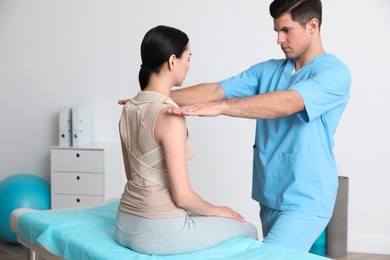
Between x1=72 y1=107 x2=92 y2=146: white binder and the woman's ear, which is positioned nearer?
the woman's ear

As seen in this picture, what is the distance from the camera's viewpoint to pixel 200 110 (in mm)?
1809

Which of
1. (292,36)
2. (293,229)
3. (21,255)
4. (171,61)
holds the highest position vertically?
(292,36)

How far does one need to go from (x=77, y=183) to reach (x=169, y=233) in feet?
7.42

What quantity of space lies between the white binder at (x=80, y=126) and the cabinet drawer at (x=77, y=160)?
3.7 inches

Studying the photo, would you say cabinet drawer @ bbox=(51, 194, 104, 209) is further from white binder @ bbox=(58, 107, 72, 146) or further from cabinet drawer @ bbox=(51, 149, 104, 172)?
white binder @ bbox=(58, 107, 72, 146)

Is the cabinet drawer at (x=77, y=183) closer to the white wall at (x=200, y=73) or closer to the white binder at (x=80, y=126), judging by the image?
the white binder at (x=80, y=126)

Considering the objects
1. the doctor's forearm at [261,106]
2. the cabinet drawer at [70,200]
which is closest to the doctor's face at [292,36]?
the doctor's forearm at [261,106]

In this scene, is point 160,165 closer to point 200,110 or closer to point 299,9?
point 200,110

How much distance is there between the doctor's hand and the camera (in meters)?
1.73

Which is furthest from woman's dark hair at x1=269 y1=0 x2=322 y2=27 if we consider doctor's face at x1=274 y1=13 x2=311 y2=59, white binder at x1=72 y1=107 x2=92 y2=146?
white binder at x1=72 y1=107 x2=92 y2=146

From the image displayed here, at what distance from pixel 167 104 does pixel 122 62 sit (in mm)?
2369

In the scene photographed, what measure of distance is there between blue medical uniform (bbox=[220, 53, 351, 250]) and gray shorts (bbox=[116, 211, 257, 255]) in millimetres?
302

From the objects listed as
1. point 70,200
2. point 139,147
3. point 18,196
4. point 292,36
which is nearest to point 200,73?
point 70,200

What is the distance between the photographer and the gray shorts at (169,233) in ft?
5.91
